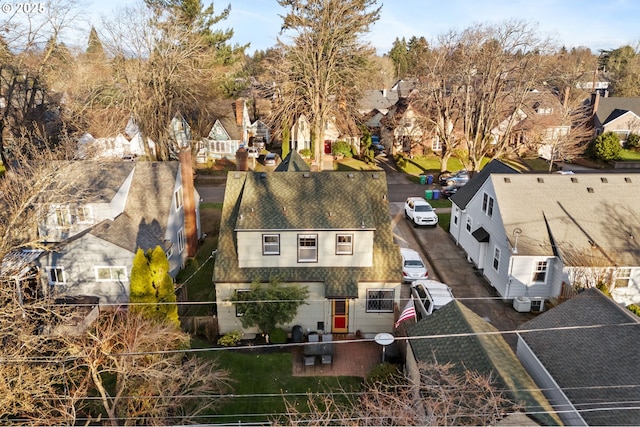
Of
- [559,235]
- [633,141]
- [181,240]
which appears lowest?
[181,240]

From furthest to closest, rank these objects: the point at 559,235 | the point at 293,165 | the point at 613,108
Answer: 1. the point at 613,108
2. the point at 293,165
3. the point at 559,235

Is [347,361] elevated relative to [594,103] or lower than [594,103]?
lower

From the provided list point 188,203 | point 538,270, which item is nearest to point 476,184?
point 538,270

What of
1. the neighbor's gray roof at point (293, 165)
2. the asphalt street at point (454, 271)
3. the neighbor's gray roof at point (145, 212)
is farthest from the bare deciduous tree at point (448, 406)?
the neighbor's gray roof at point (293, 165)

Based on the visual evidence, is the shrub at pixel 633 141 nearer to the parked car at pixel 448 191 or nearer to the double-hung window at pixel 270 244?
the parked car at pixel 448 191

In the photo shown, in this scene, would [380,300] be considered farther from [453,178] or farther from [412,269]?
[453,178]

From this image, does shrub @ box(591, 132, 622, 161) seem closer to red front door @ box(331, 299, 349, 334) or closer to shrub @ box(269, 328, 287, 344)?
red front door @ box(331, 299, 349, 334)
